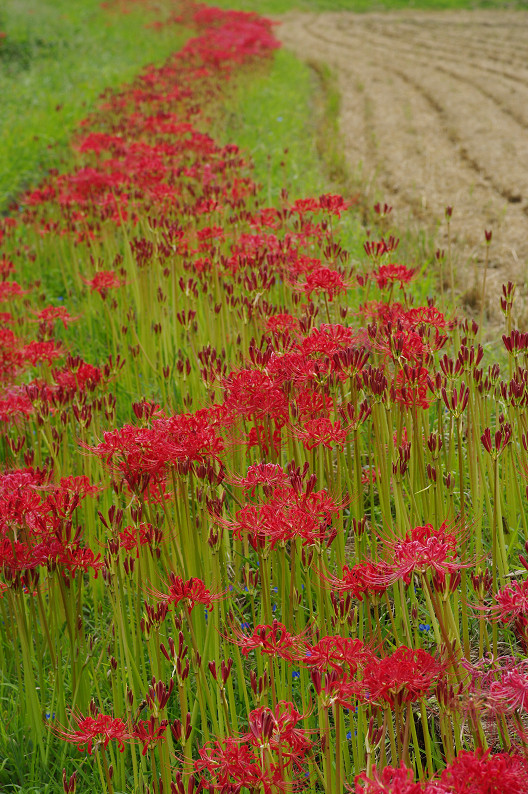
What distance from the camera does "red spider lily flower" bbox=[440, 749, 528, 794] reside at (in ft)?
4.29

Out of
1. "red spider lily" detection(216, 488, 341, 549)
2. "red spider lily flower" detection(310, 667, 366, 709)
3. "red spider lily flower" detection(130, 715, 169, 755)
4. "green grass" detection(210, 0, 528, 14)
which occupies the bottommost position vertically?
"red spider lily flower" detection(130, 715, 169, 755)

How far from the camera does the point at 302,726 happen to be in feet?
7.30

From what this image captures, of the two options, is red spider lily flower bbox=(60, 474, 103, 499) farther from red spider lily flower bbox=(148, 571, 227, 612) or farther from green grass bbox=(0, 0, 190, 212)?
green grass bbox=(0, 0, 190, 212)

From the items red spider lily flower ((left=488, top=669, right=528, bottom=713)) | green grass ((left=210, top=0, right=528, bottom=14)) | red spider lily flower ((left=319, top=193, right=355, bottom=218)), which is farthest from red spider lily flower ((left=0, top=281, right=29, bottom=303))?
green grass ((left=210, top=0, right=528, bottom=14))

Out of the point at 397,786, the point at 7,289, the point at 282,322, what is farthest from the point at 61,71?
the point at 397,786

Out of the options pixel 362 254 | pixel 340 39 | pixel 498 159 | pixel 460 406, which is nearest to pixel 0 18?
pixel 340 39

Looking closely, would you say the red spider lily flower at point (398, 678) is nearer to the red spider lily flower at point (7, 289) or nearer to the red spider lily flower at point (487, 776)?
the red spider lily flower at point (487, 776)

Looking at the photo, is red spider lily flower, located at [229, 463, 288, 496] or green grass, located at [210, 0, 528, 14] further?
green grass, located at [210, 0, 528, 14]

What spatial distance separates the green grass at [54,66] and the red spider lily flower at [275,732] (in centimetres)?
799

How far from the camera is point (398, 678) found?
4.99 ft

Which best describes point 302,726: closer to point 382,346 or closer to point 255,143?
point 382,346

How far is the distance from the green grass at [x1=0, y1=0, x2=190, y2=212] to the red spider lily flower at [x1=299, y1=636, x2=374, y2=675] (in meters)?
7.88

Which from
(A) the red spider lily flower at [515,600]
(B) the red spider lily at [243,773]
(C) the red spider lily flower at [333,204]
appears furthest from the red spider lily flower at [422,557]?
(C) the red spider lily flower at [333,204]

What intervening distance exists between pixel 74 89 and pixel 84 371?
13.1 metres
